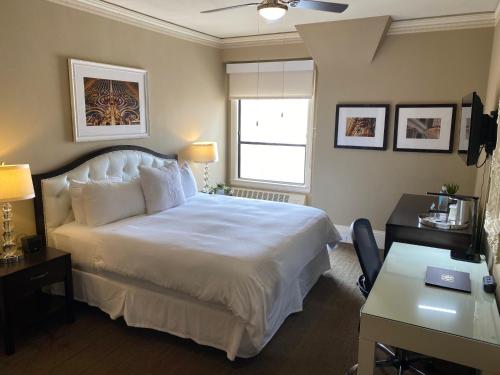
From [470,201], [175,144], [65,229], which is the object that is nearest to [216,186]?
[175,144]

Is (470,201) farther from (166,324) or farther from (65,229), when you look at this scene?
(65,229)

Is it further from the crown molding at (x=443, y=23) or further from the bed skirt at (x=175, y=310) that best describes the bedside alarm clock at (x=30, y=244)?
the crown molding at (x=443, y=23)

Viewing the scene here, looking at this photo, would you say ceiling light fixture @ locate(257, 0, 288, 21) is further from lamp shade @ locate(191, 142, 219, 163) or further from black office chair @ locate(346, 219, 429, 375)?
lamp shade @ locate(191, 142, 219, 163)

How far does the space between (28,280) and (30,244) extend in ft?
1.18

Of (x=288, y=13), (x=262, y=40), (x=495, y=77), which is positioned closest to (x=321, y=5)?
(x=288, y=13)

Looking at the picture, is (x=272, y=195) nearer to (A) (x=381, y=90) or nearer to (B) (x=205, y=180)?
(B) (x=205, y=180)

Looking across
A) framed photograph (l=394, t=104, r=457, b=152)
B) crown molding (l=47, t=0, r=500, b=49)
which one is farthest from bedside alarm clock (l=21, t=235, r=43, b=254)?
framed photograph (l=394, t=104, r=457, b=152)

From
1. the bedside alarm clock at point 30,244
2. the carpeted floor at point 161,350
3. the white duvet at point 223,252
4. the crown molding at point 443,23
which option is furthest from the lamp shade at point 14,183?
the crown molding at point 443,23

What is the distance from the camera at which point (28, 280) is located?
270cm

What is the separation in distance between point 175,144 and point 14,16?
2.23m

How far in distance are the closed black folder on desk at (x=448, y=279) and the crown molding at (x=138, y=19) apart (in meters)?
3.65

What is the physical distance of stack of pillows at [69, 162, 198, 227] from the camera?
3.29 m

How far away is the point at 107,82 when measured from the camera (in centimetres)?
383

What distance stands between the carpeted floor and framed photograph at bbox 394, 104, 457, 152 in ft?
7.42
